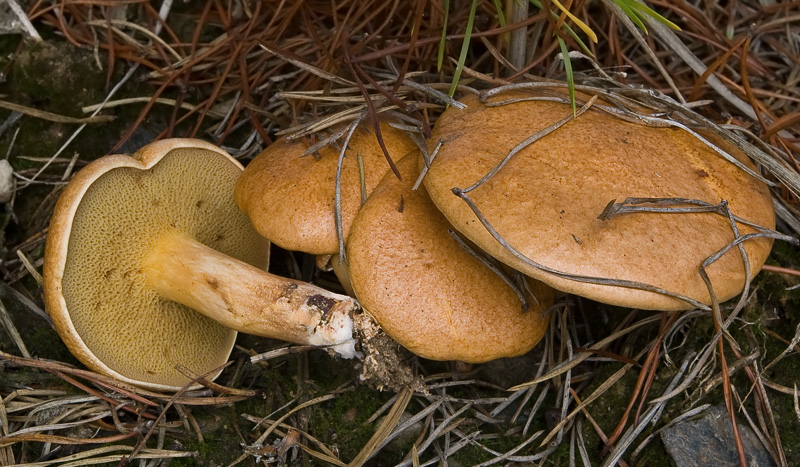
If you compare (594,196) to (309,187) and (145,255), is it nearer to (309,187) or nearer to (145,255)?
(309,187)

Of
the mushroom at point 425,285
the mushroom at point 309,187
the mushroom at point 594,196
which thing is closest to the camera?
the mushroom at point 594,196

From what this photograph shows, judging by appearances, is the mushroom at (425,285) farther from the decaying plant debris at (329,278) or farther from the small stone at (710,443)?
the small stone at (710,443)

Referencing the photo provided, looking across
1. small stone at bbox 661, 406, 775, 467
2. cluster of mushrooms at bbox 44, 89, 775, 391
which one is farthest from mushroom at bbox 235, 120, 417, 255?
small stone at bbox 661, 406, 775, 467

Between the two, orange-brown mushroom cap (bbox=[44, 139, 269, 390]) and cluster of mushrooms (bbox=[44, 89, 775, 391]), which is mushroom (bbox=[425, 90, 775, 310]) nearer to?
cluster of mushrooms (bbox=[44, 89, 775, 391])

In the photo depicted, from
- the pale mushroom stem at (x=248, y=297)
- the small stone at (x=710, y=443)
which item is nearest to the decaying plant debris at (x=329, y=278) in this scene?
the small stone at (x=710, y=443)

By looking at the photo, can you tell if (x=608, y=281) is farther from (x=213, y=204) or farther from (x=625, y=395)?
(x=213, y=204)

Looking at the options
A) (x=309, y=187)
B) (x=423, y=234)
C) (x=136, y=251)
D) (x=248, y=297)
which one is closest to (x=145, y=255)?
(x=136, y=251)
